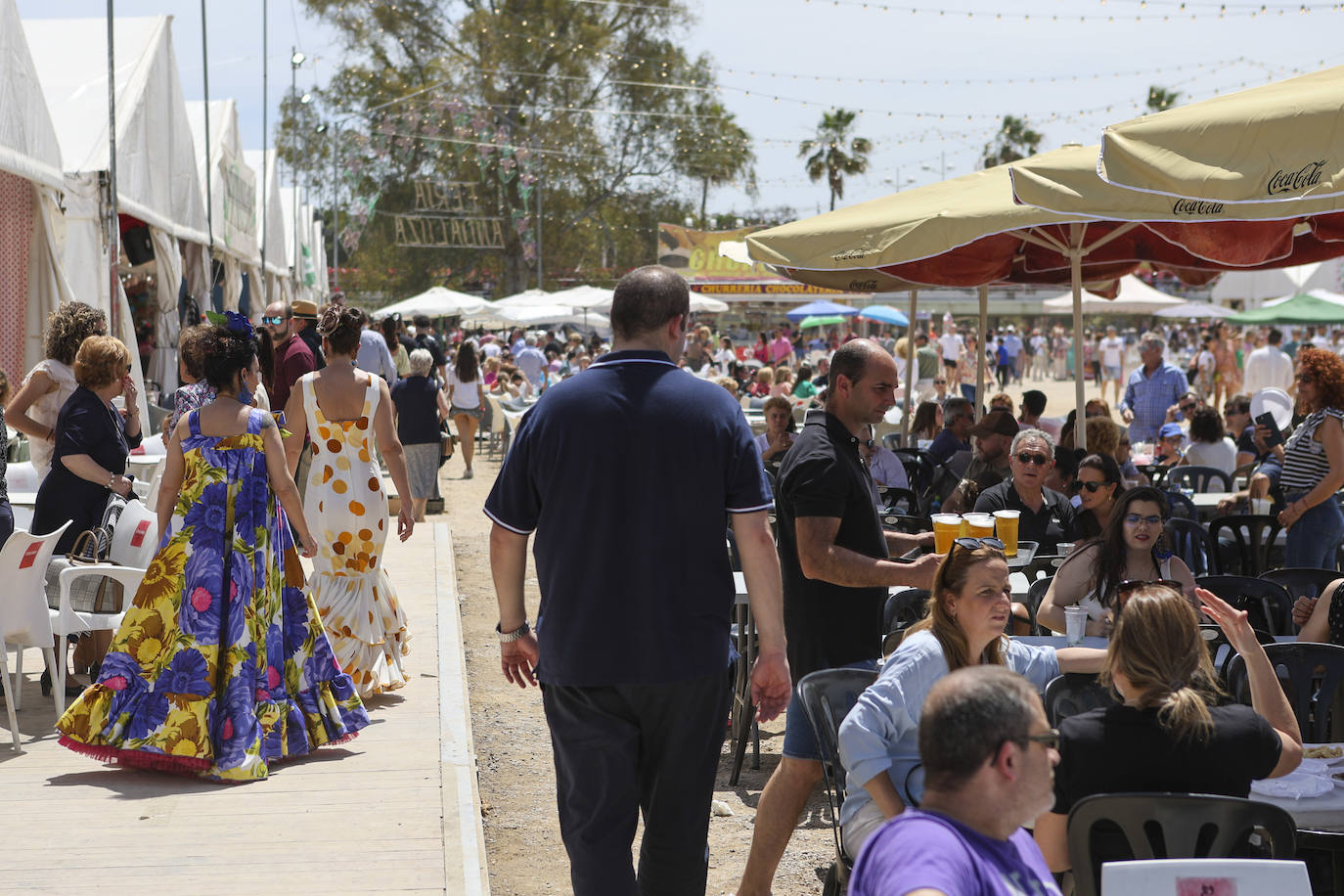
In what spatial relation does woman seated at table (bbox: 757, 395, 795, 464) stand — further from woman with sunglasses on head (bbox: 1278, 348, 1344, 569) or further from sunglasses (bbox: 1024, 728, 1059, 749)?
sunglasses (bbox: 1024, 728, 1059, 749)

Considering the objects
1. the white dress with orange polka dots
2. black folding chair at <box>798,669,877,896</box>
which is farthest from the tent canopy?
black folding chair at <box>798,669,877,896</box>

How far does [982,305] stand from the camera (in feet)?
37.1

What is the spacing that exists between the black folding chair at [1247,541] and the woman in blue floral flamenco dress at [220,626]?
4.71 m

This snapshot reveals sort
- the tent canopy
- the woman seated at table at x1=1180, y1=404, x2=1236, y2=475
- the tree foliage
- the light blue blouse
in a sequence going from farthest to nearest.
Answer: the tree foliage → the tent canopy → the woman seated at table at x1=1180, y1=404, x2=1236, y2=475 → the light blue blouse

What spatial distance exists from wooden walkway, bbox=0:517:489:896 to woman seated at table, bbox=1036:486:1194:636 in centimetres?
224

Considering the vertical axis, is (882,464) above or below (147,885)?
above

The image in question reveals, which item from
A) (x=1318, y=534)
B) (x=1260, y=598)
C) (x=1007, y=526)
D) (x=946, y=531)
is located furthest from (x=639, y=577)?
(x=1318, y=534)

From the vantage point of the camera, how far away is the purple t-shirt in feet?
5.86

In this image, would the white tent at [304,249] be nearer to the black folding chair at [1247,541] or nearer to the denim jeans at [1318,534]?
the black folding chair at [1247,541]

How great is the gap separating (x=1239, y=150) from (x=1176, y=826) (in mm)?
2749

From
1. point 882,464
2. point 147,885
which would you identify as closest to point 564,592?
point 147,885

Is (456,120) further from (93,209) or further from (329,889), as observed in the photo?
(329,889)

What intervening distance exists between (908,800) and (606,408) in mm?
1203

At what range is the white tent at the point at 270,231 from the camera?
21328 mm
